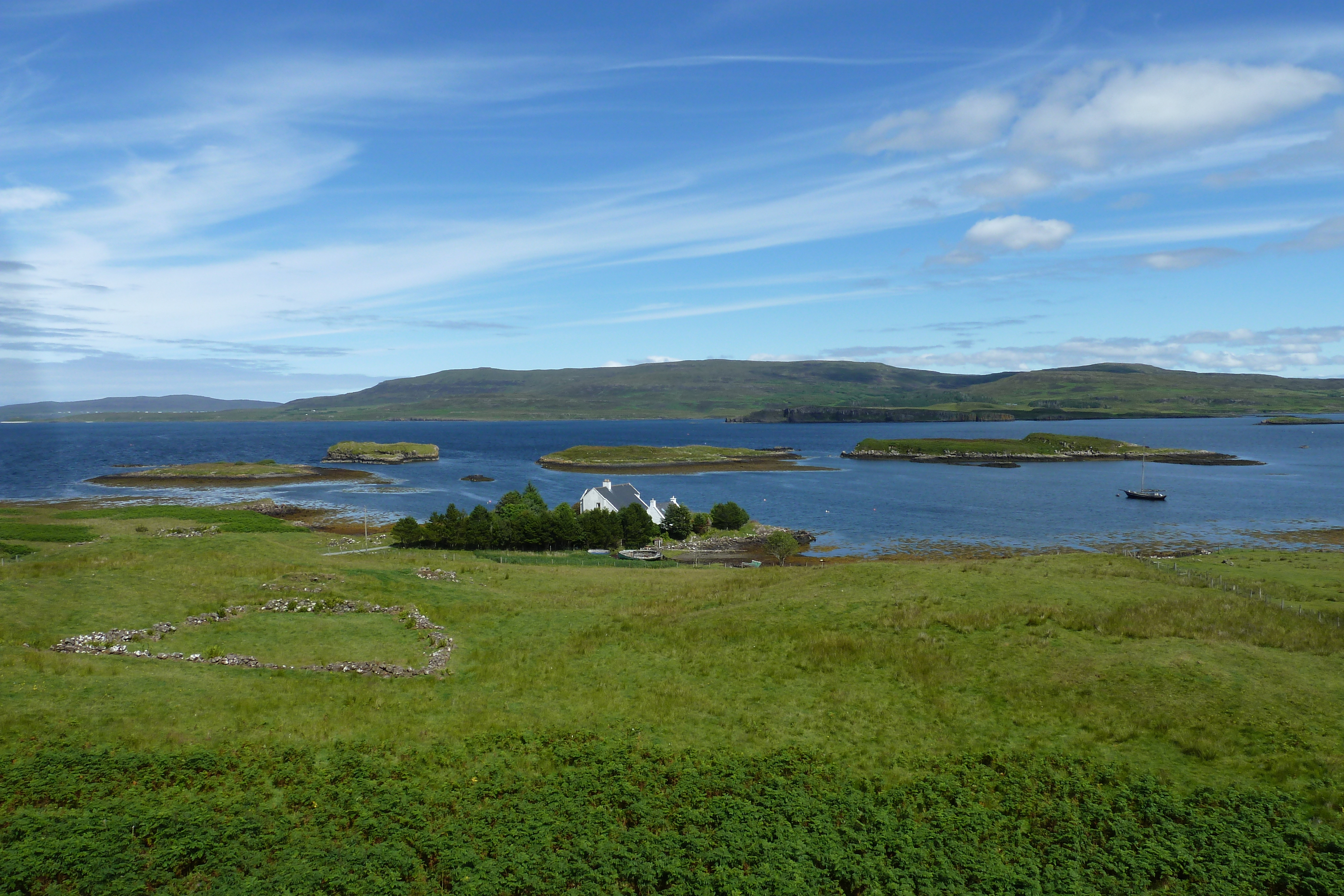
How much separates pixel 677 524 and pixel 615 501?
27.0 feet

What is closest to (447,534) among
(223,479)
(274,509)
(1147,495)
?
(274,509)

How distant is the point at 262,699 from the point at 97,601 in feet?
44.7

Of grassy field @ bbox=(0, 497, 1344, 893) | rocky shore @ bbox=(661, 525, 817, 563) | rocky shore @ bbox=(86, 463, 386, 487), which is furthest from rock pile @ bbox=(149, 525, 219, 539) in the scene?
rocky shore @ bbox=(86, 463, 386, 487)

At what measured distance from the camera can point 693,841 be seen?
15391 millimetres

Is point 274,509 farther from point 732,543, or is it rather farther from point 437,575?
point 437,575

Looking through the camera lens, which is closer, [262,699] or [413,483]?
[262,699]

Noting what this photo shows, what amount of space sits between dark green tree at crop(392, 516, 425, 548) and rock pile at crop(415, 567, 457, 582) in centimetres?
3033

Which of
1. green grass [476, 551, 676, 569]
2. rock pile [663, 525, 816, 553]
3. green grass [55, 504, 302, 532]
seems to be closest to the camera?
green grass [476, 551, 676, 569]

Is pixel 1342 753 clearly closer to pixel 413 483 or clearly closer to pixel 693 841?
pixel 693 841

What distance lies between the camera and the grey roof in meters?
87.6

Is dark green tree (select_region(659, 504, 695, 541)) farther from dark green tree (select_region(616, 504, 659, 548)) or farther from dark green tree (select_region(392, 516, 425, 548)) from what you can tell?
dark green tree (select_region(392, 516, 425, 548))

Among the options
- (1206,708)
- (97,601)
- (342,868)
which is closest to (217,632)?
(97,601)

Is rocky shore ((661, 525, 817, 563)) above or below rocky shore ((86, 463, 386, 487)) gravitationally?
below

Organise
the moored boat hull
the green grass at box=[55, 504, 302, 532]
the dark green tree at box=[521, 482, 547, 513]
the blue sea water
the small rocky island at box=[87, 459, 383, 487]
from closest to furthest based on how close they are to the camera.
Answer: the green grass at box=[55, 504, 302, 532] → the dark green tree at box=[521, 482, 547, 513] → the blue sea water → the moored boat hull → the small rocky island at box=[87, 459, 383, 487]
